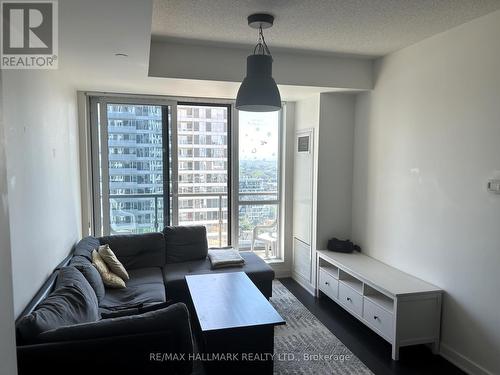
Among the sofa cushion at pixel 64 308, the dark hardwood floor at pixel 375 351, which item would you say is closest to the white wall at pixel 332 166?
the dark hardwood floor at pixel 375 351

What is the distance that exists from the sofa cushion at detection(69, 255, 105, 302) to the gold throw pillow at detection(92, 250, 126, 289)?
15cm

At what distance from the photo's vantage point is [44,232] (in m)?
2.60

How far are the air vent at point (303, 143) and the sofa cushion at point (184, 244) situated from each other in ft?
5.51

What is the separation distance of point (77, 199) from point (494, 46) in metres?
4.15

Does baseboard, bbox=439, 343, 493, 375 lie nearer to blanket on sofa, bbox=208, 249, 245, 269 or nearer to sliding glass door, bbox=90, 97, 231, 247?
blanket on sofa, bbox=208, 249, 245, 269

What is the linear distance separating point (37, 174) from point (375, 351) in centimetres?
303

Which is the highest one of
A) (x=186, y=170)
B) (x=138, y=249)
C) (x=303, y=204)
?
(x=186, y=170)

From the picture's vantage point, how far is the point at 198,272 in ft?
12.3

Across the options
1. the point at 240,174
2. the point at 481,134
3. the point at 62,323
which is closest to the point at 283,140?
the point at 240,174

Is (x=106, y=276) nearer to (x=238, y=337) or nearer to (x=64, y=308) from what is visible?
(x=64, y=308)

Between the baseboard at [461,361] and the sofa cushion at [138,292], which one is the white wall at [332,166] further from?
the sofa cushion at [138,292]

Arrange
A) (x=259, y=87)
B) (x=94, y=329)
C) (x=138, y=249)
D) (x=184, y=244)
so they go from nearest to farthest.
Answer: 1. (x=94, y=329)
2. (x=259, y=87)
3. (x=138, y=249)
4. (x=184, y=244)

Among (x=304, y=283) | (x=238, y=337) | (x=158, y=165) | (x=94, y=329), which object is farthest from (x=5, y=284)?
(x=304, y=283)

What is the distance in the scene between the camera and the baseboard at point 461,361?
2.65 metres
